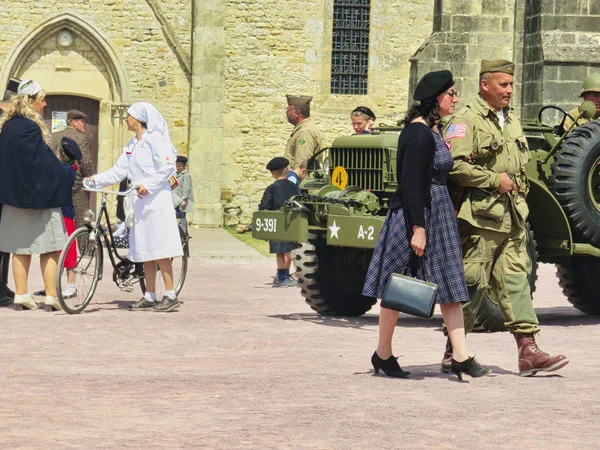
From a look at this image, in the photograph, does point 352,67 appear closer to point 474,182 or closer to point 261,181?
point 261,181

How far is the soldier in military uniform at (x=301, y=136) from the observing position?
604 inches

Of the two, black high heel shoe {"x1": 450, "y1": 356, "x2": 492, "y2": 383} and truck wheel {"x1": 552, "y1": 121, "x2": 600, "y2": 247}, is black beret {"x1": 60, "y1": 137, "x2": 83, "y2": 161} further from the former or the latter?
black high heel shoe {"x1": 450, "y1": 356, "x2": 492, "y2": 383}

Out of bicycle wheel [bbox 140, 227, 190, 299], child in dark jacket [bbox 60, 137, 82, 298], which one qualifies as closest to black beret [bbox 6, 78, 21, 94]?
child in dark jacket [bbox 60, 137, 82, 298]

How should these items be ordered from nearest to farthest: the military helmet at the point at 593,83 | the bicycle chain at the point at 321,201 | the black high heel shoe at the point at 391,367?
the black high heel shoe at the point at 391,367 < the bicycle chain at the point at 321,201 < the military helmet at the point at 593,83

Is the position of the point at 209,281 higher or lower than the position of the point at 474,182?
lower

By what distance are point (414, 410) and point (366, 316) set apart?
522cm

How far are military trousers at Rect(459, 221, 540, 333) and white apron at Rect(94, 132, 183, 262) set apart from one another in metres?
3.89

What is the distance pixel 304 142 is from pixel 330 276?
11.5ft

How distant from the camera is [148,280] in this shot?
12.1 m

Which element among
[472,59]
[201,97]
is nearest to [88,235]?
[472,59]

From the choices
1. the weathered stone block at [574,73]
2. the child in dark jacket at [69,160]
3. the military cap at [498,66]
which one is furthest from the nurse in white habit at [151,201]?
the weathered stone block at [574,73]

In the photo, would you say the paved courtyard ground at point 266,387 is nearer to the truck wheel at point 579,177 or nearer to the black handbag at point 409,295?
the black handbag at point 409,295

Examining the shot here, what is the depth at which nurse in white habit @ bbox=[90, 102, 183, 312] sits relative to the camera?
1195cm

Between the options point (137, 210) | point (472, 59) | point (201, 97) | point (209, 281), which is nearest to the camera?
point (137, 210)
